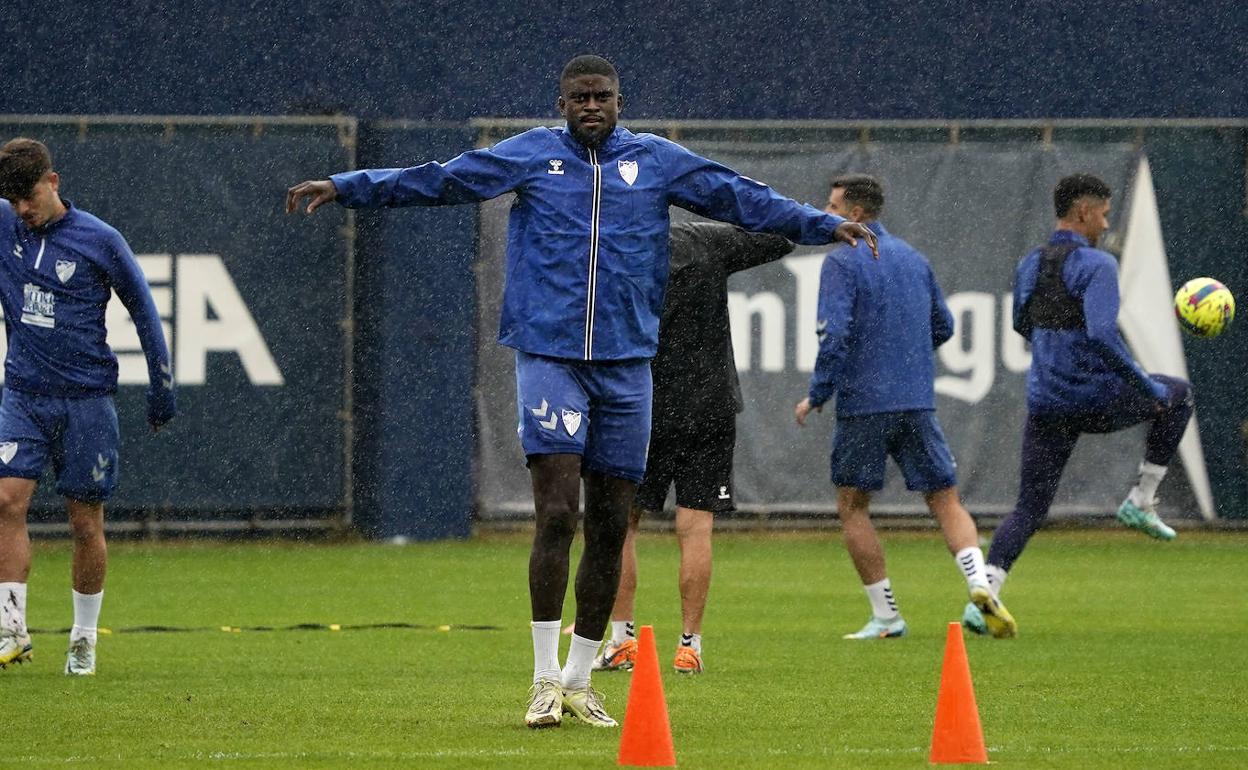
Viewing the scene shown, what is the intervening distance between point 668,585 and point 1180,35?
353 inches

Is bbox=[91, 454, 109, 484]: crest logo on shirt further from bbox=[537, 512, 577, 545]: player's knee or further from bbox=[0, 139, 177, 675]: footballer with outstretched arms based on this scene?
bbox=[537, 512, 577, 545]: player's knee

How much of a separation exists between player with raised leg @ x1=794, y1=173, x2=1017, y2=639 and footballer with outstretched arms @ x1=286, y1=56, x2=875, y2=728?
335 cm

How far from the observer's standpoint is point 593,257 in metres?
7.46

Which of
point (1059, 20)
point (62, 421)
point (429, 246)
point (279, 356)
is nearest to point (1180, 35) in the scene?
point (1059, 20)

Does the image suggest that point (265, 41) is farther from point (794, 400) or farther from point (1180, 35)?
point (1180, 35)

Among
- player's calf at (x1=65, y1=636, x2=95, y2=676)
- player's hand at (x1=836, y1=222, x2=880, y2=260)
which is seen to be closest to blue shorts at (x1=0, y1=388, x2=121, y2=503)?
player's calf at (x1=65, y1=636, x2=95, y2=676)

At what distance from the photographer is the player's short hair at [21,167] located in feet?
29.2

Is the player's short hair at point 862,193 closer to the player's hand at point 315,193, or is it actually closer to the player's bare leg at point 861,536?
the player's bare leg at point 861,536

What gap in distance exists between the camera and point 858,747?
22.9 feet

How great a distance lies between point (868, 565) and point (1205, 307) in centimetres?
277

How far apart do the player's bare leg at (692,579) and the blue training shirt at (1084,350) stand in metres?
2.57

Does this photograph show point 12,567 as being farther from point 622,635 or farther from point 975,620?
point 975,620

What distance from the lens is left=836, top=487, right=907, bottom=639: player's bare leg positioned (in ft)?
A: 35.6

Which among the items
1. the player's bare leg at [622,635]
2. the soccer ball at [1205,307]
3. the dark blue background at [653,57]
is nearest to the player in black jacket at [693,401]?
the player's bare leg at [622,635]
